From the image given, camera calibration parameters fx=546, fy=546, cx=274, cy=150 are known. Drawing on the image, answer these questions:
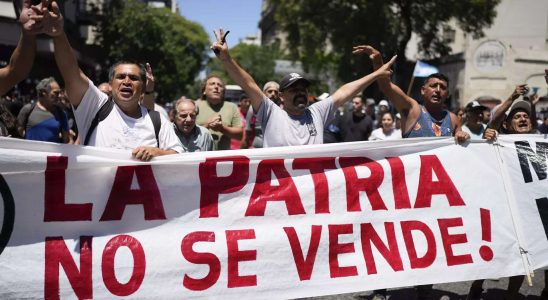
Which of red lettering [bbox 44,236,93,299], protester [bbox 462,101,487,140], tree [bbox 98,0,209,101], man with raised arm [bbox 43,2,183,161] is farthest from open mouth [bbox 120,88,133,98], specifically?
tree [bbox 98,0,209,101]

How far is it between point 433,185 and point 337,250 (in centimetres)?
88

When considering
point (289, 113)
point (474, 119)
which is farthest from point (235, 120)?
point (474, 119)

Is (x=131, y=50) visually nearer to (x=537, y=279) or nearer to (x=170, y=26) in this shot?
(x=170, y=26)

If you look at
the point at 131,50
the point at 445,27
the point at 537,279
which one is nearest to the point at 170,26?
the point at 131,50

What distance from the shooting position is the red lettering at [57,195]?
3.23 m

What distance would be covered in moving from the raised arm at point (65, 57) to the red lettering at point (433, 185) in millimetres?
2353

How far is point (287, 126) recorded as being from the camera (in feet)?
12.8

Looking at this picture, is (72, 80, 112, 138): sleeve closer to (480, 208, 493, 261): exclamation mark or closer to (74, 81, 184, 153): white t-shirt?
(74, 81, 184, 153): white t-shirt

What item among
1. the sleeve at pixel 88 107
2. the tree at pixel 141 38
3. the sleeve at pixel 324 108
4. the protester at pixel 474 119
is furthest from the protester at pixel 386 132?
the tree at pixel 141 38

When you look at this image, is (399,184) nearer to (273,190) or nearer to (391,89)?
(391,89)

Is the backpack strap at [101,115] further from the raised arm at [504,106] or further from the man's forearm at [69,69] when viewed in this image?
the raised arm at [504,106]

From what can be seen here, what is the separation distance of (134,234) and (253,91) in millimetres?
1248

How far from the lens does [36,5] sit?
9.27ft

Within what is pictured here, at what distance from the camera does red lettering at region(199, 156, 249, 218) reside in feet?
11.4
